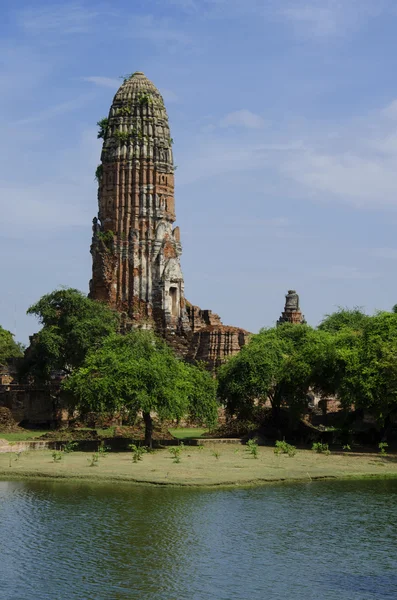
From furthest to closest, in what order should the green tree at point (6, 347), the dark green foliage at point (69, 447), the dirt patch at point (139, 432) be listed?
1. the green tree at point (6, 347)
2. the dirt patch at point (139, 432)
3. the dark green foliage at point (69, 447)

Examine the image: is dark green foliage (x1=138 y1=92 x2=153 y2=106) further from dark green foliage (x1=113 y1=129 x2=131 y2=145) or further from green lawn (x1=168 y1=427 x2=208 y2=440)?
green lawn (x1=168 y1=427 x2=208 y2=440)

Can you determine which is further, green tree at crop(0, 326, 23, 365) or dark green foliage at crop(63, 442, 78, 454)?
green tree at crop(0, 326, 23, 365)

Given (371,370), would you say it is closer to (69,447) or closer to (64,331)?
(69,447)

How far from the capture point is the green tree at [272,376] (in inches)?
1869

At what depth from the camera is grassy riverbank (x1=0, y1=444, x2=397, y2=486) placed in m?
35.5

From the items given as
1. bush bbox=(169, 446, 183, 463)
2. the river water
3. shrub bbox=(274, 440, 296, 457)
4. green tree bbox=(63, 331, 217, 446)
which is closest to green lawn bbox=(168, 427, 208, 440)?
green tree bbox=(63, 331, 217, 446)

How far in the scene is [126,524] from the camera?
2806cm

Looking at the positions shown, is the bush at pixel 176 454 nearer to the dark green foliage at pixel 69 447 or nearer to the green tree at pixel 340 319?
the dark green foliage at pixel 69 447

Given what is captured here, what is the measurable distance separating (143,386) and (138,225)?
2895 cm

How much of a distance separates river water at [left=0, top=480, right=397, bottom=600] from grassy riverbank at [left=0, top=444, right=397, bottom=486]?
4.13 feet

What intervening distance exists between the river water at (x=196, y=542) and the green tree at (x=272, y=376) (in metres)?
13.0

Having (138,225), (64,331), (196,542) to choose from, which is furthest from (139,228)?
(196,542)

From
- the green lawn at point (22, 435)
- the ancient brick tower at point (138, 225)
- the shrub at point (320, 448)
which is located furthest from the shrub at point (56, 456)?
the ancient brick tower at point (138, 225)

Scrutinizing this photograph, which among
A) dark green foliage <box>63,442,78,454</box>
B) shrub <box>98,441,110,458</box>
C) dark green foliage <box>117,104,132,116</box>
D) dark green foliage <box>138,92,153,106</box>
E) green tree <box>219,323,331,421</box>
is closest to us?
shrub <box>98,441,110,458</box>
